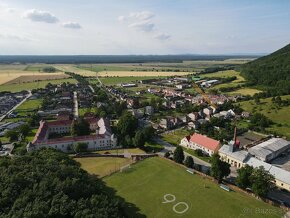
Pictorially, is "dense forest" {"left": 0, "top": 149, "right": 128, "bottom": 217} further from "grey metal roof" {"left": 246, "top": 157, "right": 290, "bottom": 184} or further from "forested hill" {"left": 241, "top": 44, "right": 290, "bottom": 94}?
"forested hill" {"left": 241, "top": 44, "right": 290, "bottom": 94}

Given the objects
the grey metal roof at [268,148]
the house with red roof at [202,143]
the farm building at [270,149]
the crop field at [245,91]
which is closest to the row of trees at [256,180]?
the farm building at [270,149]

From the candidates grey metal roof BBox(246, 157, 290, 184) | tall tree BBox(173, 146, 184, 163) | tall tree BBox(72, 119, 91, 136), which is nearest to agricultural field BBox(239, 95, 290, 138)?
grey metal roof BBox(246, 157, 290, 184)

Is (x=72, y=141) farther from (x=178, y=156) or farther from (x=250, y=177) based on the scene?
(x=250, y=177)

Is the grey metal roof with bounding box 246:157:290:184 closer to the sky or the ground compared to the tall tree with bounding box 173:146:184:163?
closer to the ground

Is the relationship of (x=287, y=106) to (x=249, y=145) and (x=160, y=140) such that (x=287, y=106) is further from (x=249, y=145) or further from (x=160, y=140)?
(x=160, y=140)

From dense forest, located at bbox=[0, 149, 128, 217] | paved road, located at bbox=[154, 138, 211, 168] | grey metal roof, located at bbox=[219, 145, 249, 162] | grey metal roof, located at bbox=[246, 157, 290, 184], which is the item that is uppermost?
dense forest, located at bbox=[0, 149, 128, 217]

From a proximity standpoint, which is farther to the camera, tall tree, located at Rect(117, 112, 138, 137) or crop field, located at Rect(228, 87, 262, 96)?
crop field, located at Rect(228, 87, 262, 96)

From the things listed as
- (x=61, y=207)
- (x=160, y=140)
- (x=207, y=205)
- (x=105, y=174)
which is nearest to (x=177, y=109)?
(x=160, y=140)
